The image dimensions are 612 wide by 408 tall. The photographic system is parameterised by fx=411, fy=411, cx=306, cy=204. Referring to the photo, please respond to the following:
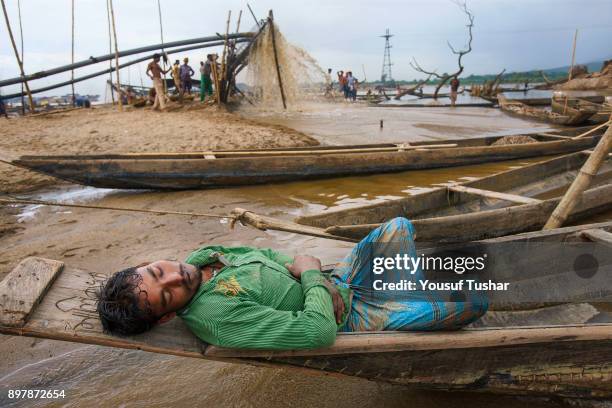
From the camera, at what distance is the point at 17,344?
2.61 m

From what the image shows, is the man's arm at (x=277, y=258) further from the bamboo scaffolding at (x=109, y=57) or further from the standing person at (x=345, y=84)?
the standing person at (x=345, y=84)

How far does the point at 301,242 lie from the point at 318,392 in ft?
6.45

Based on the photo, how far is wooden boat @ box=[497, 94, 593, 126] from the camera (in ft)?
38.7

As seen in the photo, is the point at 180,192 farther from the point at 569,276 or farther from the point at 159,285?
the point at 569,276

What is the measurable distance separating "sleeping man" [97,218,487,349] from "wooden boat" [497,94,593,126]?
12296 mm

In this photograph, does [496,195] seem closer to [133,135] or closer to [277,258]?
[277,258]

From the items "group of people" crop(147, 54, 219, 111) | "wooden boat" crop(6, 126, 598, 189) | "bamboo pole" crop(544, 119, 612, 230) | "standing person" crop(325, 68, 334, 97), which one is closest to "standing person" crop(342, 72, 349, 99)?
"standing person" crop(325, 68, 334, 97)

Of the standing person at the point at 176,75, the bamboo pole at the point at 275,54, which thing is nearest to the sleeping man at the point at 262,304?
the bamboo pole at the point at 275,54

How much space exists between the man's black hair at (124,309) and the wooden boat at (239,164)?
3916 millimetres

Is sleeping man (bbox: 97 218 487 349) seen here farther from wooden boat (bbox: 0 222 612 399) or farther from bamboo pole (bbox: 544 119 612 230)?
bamboo pole (bbox: 544 119 612 230)

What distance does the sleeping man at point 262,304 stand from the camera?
1.64 meters

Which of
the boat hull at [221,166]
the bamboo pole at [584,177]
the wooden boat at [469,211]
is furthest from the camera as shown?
the boat hull at [221,166]

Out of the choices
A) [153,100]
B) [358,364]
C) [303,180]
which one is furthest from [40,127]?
[358,364]

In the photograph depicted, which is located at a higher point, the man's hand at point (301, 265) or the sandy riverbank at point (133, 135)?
the sandy riverbank at point (133, 135)
